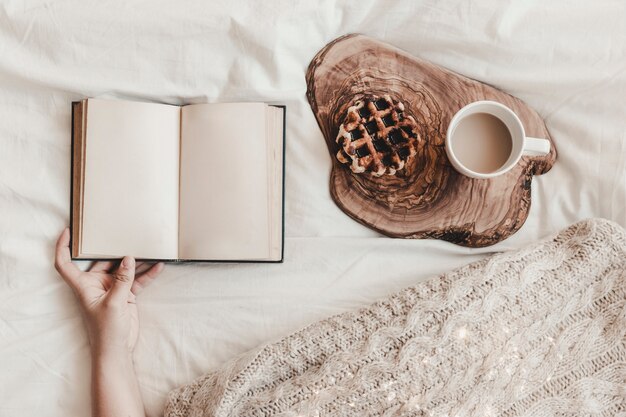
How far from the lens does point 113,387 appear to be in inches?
30.2

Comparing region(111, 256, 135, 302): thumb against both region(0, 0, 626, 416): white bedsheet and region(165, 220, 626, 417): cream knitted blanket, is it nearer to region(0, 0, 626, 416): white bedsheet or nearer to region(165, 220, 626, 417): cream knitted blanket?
region(0, 0, 626, 416): white bedsheet

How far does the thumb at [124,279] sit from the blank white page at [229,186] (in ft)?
0.27

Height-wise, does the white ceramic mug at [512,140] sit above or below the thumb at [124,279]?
above

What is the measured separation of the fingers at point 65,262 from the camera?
2.64 ft

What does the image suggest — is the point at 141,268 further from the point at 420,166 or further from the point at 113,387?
the point at 420,166

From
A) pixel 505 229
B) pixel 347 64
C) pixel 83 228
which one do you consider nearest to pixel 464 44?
pixel 347 64

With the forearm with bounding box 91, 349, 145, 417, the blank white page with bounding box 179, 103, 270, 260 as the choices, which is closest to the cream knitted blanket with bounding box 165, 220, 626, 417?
the forearm with bounding box 91, 349, 145, 417

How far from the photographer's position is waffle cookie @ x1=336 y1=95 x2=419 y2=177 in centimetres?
79

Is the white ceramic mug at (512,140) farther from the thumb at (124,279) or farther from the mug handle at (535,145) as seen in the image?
the thumb at (124,279)

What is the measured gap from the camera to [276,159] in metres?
0.83

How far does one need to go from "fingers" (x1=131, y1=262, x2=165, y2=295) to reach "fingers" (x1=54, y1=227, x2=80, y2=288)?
85 mm

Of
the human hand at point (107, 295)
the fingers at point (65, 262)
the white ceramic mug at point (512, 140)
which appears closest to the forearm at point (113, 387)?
the human hand at point (107, 295)

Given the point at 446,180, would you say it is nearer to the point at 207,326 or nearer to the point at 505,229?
the point at 505,229

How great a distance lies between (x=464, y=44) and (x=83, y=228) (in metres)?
0.66
